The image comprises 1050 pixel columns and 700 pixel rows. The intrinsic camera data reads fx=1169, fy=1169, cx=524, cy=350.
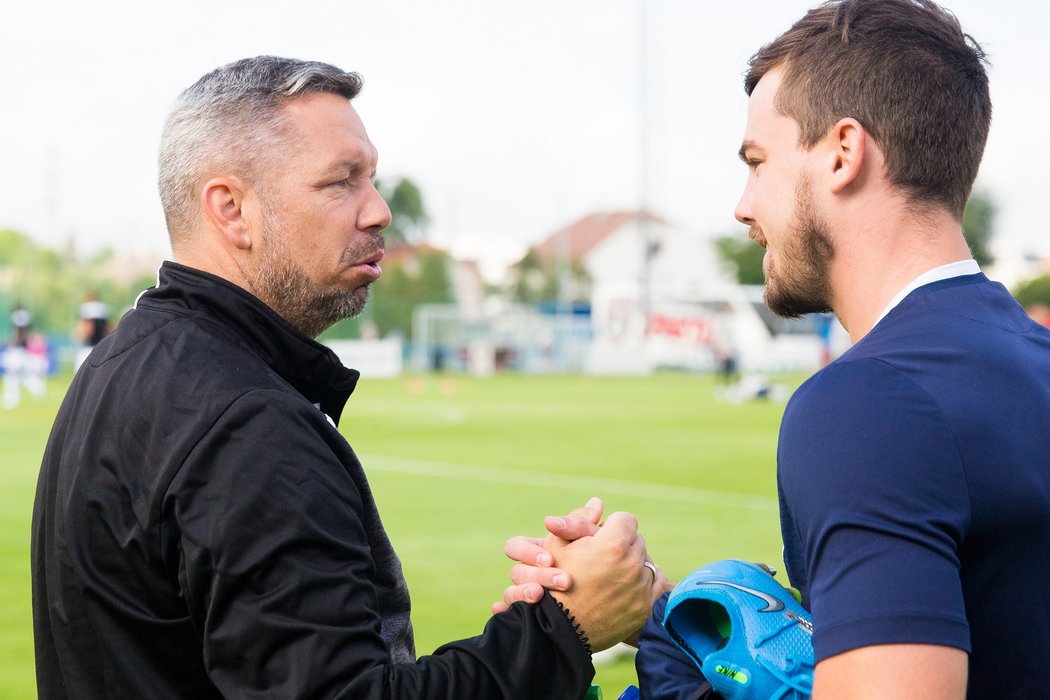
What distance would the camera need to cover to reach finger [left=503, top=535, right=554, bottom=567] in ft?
7.93

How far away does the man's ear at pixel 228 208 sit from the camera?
264 cm

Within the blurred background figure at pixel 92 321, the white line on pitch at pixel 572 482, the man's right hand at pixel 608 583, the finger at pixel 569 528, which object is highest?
the finger at pixel 569 528

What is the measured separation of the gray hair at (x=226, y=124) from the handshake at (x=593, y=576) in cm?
106

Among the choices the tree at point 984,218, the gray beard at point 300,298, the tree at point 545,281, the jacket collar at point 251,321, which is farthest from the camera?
the tree at point 984,218

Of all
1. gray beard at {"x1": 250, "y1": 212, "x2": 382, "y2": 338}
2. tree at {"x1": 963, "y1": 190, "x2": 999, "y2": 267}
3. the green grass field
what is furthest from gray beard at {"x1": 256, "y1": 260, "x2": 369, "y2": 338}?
tree at {"x1": 963, "y1": 190, "x2": 999, "y2": 267}

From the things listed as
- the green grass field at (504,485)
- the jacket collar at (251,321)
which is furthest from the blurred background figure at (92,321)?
the jacket collar at (251,321)

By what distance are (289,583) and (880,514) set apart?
1004 millimetres

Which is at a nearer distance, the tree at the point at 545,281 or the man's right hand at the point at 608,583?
the man's right hand at the point at 608,583

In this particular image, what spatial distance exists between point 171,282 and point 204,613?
75 cm

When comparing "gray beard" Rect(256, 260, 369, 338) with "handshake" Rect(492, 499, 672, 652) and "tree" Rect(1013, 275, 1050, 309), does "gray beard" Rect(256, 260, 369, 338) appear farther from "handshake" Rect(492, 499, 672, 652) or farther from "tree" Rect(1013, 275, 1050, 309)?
"tree" Rect(1013, 275, 1050, 309)

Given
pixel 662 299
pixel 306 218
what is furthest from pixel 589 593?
pixel 662 299

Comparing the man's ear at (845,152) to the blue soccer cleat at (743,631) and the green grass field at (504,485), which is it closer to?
the blue soccer cleat at (743,631)

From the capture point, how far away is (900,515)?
168cm

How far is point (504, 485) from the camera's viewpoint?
44.0ft
